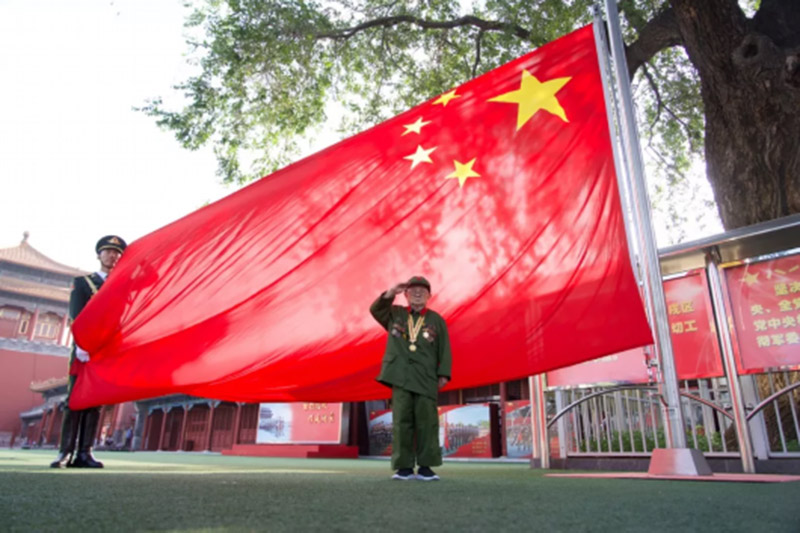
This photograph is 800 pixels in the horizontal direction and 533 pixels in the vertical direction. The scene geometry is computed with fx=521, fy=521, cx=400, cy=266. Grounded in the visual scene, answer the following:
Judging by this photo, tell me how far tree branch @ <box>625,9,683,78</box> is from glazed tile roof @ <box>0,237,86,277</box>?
3324 cm

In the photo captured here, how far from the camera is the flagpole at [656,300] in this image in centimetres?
270

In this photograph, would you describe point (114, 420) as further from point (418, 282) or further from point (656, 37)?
point (656, 37)

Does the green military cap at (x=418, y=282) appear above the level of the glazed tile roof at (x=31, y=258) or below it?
below

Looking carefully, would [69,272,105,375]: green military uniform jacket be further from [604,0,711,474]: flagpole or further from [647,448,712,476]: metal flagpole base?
[647,448,712,476]: metal flagpole base

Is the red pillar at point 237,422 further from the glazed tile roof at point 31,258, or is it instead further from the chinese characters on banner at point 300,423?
the glazed tile roof at point 31,258

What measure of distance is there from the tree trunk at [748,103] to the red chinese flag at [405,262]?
223 centimetres

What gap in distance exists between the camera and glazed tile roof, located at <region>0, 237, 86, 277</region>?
30547 millimetres

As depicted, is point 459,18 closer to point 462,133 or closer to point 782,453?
point 462,133

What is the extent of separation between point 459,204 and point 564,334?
118 cm

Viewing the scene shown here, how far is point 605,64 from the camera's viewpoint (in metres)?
3.28

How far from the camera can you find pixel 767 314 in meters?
3.79

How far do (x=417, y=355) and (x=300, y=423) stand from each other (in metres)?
10.8

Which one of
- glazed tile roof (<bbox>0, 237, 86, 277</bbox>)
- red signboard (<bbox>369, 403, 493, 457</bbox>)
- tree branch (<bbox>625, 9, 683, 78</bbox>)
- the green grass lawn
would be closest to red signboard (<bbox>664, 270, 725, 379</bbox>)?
the green grass lawn

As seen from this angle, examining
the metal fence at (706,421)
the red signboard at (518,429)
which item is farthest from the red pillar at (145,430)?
the metal fence at (706,421)
